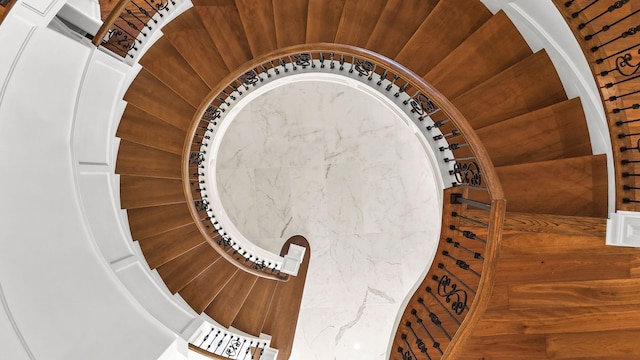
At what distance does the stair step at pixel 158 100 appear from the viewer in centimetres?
502

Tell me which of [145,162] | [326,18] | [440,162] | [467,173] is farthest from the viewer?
[145,162]

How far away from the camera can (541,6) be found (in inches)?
135

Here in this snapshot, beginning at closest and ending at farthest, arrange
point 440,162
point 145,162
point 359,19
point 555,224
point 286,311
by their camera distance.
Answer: point 555,224, point 440,162, point 359,19, point 145,162, point 286,311

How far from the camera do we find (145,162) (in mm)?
5352

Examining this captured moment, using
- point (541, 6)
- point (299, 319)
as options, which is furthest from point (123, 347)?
point (541, 6)

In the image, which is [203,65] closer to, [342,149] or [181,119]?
[181,119]

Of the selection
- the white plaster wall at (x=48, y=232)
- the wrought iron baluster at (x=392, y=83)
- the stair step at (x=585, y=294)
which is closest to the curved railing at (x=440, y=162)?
the wrought iron baluster at (x=392, y=83)

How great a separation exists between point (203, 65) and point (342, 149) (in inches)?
108

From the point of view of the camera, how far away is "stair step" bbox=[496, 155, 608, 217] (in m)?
3.30

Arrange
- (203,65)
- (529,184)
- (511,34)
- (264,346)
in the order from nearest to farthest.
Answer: (529,184)
(511,34)
(203,65)
(264,346)

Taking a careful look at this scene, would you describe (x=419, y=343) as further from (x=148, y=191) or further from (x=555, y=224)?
(x=148, y=191)

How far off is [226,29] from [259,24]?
52cm

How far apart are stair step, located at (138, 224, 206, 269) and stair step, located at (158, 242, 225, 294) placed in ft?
0.63

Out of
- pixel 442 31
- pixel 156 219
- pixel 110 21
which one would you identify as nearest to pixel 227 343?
pixel 156 219
